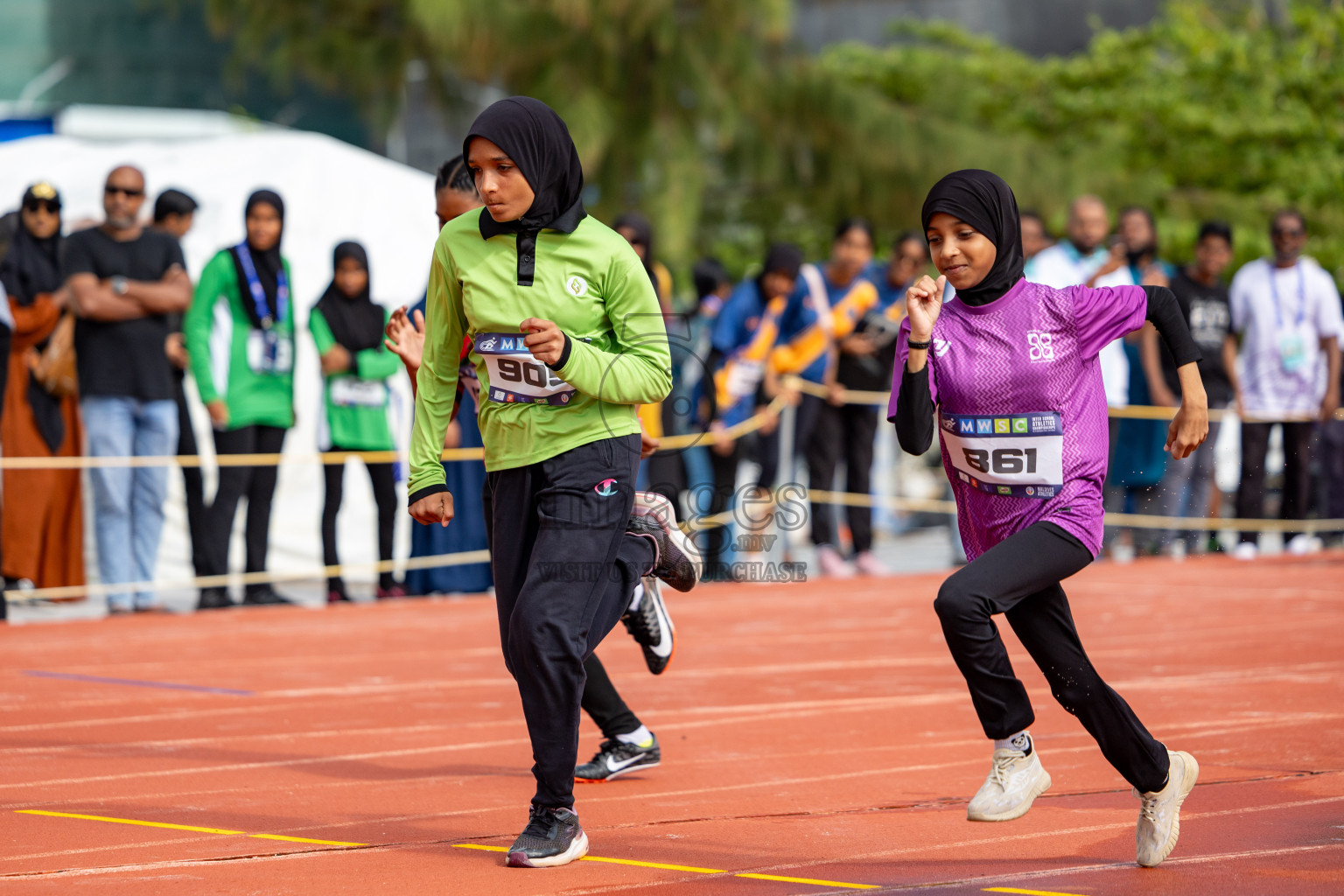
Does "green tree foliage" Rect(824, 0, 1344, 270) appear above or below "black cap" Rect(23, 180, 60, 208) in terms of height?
above

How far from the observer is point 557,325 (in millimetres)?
4477

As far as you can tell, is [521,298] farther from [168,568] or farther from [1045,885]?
[168,568]

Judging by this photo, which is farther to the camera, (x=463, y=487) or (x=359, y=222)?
(x=359, y=222)

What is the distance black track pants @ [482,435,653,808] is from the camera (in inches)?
173

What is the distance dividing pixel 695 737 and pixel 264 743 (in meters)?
1.54

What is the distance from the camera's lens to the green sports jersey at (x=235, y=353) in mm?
10195

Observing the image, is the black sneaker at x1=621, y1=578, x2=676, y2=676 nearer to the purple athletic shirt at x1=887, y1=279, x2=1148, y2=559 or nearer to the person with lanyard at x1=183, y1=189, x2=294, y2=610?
the purple athletic shirt at x1=887, y1=279, x2=1148, y2=559

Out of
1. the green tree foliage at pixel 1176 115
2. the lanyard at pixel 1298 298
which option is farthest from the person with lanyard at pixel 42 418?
the green tree foliage at pixel 1176 115

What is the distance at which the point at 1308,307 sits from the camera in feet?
40.2

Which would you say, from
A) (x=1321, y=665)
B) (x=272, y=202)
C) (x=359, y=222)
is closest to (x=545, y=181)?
(x=1321, y=665)

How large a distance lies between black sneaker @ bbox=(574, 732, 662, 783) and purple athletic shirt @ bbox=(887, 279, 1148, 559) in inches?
60.5

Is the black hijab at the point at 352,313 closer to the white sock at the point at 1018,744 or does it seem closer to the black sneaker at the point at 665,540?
the black sneaker at the point at 665,540

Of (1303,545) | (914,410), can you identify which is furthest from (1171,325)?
(1303,545)

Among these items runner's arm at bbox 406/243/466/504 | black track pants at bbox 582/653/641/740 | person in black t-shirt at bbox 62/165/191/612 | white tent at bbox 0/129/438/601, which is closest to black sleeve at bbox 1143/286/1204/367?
runner's arm at bbox 406/243/466/504
